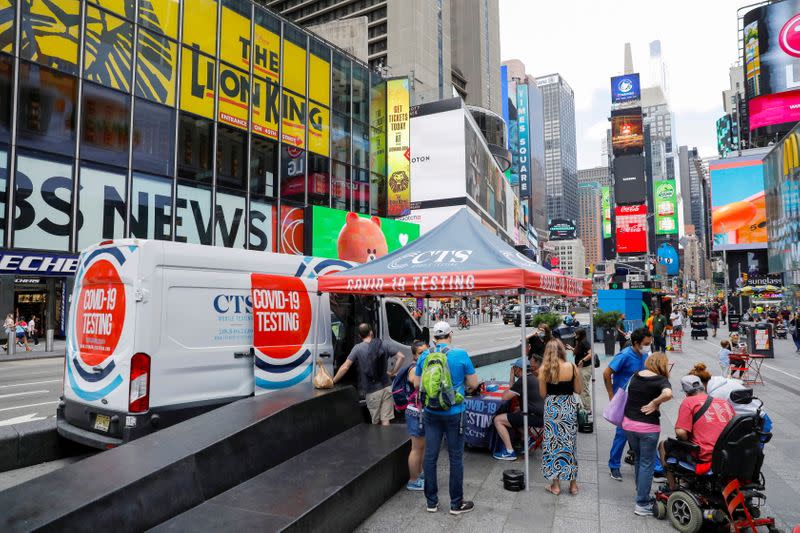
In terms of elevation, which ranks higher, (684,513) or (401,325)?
(401,325)

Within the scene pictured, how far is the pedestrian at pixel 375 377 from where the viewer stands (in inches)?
267

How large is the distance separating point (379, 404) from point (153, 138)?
2125cm

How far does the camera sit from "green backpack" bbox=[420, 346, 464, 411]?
5156 millimetres

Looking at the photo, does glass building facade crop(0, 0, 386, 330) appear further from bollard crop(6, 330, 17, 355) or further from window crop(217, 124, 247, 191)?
bollard crop(6, 330, 17, 355)

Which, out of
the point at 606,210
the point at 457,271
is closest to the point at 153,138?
the point at 457,271

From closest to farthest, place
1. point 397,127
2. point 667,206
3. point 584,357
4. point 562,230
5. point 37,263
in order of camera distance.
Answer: point 584,357, point 37,263, point 397,127, point 667,206, point 562,230

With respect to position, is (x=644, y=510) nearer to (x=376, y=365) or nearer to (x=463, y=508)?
(x=463, y=508)

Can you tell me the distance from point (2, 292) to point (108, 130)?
441 inches

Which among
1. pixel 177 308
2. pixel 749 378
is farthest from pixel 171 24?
pixel 749 378

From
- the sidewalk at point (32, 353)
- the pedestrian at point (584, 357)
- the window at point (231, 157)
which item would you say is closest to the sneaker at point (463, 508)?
the pedestrian at point (584, 357)

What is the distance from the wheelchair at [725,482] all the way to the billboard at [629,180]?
82.9 metres

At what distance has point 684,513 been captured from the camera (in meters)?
4.90

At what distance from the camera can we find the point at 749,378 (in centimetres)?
1416

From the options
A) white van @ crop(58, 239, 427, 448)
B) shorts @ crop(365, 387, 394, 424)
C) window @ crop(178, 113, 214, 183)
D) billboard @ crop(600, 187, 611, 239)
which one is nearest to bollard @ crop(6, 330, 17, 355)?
window @ crop(178, 113, 214, 183)
